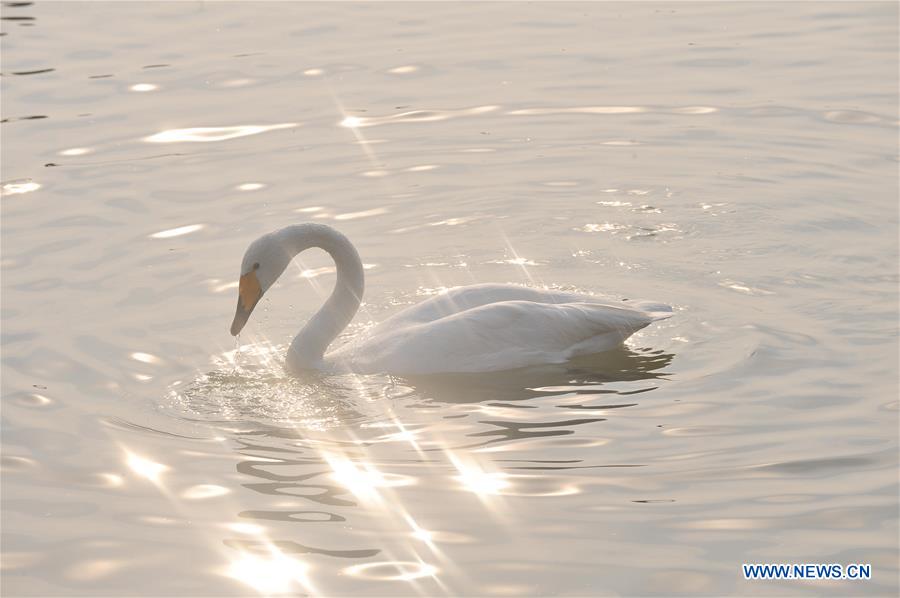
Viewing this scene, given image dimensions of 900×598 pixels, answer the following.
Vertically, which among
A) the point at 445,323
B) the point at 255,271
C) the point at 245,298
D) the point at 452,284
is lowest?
the point at 452,284

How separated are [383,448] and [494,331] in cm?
164

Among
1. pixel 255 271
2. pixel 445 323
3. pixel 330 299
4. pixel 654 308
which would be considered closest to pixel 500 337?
pixel 445 323

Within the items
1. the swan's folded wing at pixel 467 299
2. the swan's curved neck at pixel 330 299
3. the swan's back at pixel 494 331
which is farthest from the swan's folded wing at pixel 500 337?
the swan's curved neck at pixel 330 299

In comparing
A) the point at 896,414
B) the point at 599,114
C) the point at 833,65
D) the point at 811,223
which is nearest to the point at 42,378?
the point at 896,414

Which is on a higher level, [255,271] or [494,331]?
[255,271]

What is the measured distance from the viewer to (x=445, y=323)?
1031 centimetres

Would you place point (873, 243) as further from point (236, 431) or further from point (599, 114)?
point (236, 431)

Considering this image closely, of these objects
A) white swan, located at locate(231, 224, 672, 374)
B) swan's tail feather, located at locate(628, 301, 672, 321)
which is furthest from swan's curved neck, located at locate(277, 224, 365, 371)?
swan's tail feather, located at locate(628, 301, 672, 321)

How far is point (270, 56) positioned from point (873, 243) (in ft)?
30.8

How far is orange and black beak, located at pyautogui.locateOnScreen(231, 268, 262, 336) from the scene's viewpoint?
10.6m

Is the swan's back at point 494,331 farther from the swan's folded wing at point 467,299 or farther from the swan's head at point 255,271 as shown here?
the swan's head at point 255,271

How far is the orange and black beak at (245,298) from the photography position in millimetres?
10594

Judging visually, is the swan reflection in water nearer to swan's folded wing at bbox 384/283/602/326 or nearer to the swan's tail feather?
the swan's tail feather

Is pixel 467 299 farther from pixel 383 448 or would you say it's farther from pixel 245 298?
pixel 383 448
